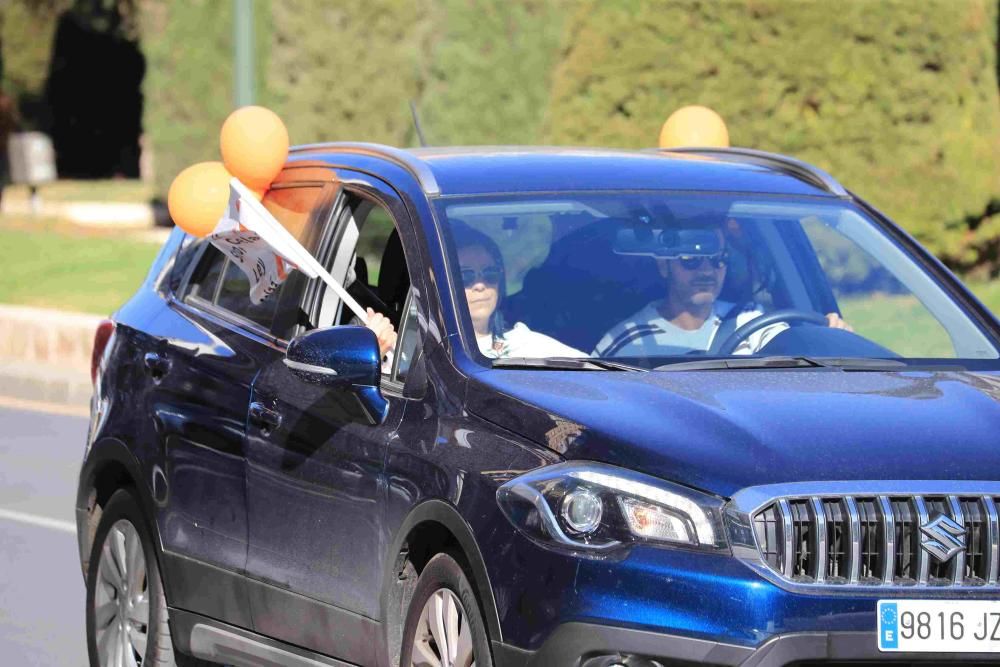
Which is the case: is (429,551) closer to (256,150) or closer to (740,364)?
(740,364)

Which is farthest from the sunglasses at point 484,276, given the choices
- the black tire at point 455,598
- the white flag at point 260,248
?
the black tire at point 455,598

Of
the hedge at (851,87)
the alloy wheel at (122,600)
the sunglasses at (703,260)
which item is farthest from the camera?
the hedge at (851,87)

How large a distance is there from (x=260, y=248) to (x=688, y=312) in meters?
1.37

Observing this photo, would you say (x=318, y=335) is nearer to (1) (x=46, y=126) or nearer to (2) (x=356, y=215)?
(2) (x=356, y=215)

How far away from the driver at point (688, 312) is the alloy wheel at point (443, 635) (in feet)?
3.16

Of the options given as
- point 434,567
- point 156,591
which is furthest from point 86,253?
point 434,567

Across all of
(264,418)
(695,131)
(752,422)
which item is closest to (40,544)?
(695,131)

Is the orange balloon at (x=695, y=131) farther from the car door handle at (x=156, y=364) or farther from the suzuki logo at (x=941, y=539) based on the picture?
the suzuki logo at (x=941, y=539)

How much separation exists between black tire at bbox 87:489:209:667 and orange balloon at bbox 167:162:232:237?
36.4 inches

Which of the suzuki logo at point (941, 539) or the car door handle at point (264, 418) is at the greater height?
the car door handle at point (264, 418)

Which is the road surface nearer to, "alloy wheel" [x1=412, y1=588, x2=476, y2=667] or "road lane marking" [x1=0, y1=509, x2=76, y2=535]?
"road lane marking" [x1=0, y1=509, x2=76, y2=535]

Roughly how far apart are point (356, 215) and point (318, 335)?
900 millimetres

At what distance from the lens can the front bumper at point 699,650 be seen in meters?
4.38

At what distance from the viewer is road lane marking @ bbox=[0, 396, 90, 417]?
16344mm
